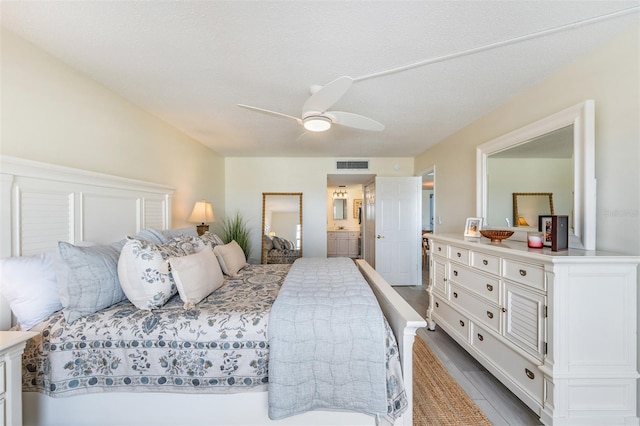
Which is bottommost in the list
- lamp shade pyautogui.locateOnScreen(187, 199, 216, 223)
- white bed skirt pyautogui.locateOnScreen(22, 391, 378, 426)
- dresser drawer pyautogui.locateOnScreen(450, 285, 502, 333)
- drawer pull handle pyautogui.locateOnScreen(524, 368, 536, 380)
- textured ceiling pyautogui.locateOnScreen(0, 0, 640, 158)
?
white bed skirt pyautogui.locateOnScreen(22, 391, 378, 426)

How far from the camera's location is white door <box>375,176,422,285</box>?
470 centimetres

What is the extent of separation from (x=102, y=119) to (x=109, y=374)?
6.64ft

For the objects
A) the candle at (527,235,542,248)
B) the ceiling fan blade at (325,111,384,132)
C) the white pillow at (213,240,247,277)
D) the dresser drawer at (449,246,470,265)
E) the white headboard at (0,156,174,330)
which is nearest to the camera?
the white headboard at (0,156,174,330)

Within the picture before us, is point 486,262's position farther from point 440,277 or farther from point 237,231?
point 237,231

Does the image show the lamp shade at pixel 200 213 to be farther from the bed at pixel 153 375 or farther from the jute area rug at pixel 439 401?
the jute area rug at pixel 439 401

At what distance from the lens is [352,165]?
4.85 meters

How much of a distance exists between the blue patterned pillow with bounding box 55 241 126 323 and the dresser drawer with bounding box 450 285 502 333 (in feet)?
8.87

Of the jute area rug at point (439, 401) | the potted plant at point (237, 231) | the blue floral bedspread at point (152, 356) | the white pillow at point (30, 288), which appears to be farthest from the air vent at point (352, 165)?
the white pillow at point (30, 288)

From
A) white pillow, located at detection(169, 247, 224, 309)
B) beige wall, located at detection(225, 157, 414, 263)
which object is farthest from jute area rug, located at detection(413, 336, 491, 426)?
beige wall, located at detection(225, 157, 414, 263)

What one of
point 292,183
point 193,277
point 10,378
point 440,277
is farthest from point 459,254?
point 292,183

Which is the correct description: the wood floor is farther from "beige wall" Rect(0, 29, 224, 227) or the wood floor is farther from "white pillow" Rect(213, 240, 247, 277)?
"beige wall" Rect(0, 29, 224, 227)

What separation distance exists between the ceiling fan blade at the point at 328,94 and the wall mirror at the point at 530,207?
190 cm

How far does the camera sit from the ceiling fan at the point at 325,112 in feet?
5.11

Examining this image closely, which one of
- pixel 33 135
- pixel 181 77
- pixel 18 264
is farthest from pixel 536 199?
pixel 33 135
